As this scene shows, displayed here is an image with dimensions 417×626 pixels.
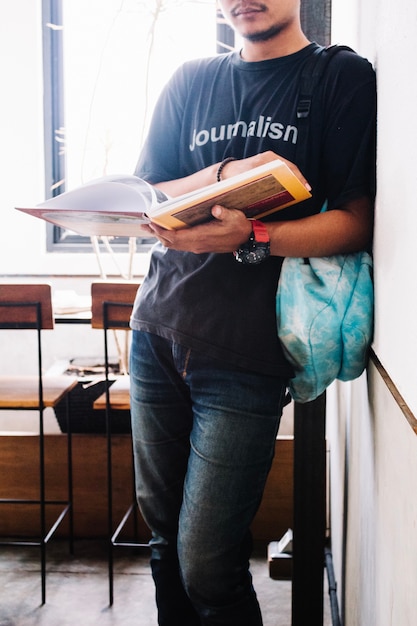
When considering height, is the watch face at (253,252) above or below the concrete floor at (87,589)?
above

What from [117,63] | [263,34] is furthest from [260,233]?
[117,63]

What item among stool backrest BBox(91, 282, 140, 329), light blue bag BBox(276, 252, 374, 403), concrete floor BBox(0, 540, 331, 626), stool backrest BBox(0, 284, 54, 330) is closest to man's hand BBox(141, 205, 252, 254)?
light blue bag BBox(276, 252, 374, 403)

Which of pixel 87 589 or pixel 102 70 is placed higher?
pixel 102 70

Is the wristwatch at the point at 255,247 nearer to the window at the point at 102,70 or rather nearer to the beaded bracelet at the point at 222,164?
the beaded bracelet at the point at 222,164

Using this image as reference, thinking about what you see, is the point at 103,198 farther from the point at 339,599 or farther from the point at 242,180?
the point at 339,599

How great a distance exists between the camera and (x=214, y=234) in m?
1.07

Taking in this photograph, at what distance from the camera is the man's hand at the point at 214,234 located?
1.06 m

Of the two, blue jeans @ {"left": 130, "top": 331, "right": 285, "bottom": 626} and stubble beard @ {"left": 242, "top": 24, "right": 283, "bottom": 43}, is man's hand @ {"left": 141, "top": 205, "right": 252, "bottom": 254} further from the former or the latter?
stubble beard @ {"left": 242, "top": 24, "right": 283, "bottom": 43}

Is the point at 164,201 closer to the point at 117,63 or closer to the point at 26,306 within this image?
the point at 26,306

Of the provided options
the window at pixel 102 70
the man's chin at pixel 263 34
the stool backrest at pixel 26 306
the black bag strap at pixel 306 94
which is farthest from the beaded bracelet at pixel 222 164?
the window at pixel 102 70

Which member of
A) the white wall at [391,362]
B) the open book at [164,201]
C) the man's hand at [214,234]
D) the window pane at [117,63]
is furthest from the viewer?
the window pane at [117,63]

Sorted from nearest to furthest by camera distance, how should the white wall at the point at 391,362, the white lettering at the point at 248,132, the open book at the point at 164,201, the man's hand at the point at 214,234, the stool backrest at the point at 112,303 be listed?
1. the white wall at the point at 391,362
2. the open book at the point at 164,201
3. the man's hand at the point at 214,234
4. the white lettering at the point at 248,132
5. the stool backrest at the point at 112,303

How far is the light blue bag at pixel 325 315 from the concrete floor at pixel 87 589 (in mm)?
1182

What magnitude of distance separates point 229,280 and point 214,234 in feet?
0.40
